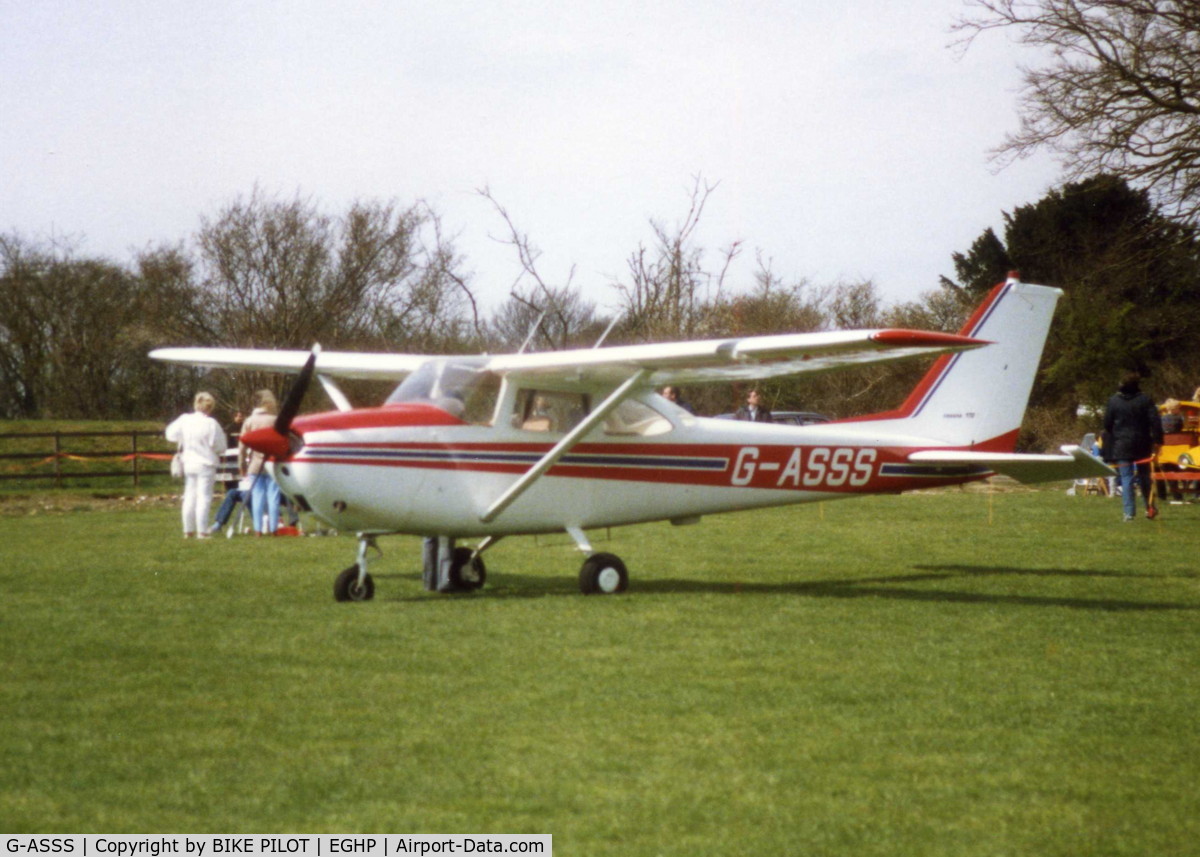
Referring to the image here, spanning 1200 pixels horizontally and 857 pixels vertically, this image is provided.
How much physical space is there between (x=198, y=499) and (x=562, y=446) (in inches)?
324

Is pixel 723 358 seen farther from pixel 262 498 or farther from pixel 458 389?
pixel 262 498

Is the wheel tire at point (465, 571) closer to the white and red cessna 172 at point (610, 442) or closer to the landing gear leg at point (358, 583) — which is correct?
the white and red cessna 172 at point (610, 442)

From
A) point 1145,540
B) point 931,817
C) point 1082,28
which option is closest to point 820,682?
point 931,817

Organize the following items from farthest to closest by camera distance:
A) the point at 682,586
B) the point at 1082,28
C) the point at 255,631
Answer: the point at 1082,28 → the point at 682,586 → the point at 255,631

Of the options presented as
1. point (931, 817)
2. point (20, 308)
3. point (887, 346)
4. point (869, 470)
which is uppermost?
point (20, 308)

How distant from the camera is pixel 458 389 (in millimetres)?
11531

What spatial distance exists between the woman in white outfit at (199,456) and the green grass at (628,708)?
4167mm

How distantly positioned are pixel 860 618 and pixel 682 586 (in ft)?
8.39

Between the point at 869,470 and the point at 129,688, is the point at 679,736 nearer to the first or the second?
the point at 129,688

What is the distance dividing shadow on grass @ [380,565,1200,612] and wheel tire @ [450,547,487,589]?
0.13 metres

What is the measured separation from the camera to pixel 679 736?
20.2ft

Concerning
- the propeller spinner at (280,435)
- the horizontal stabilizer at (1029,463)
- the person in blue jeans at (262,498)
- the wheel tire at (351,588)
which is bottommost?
the wheel tire at (351,588)

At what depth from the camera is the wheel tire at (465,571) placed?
12.0 metres

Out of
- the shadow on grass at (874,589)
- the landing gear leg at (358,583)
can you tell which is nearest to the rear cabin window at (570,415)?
the shadow on grass at (874,589)
